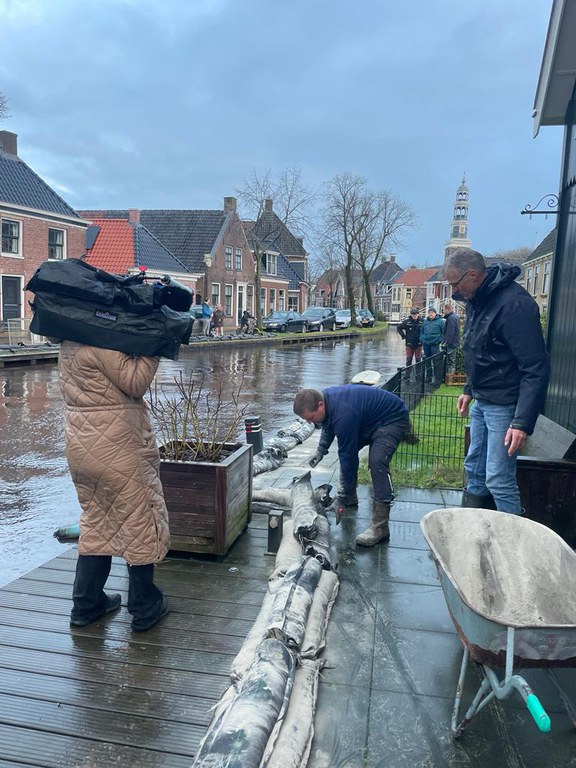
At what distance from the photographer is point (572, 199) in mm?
5062

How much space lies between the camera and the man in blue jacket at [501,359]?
335cm

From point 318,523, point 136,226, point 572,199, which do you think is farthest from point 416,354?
point 136,226

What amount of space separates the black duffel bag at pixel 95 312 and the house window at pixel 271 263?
4815cm

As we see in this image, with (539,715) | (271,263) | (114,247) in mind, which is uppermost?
(271,263)

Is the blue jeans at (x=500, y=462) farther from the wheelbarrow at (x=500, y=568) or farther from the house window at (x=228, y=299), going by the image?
the house window at (x=228, y=299)

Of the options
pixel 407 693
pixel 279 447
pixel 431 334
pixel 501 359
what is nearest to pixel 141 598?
pixel 407 693

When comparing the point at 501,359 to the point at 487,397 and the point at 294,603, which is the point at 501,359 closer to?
the point at 487,397

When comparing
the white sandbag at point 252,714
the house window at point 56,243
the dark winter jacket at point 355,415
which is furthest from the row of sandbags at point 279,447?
the house window at point 56,243

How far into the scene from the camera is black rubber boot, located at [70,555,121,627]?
3.13m

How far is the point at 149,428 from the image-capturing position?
317 cm

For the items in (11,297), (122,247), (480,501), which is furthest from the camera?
(122,247)

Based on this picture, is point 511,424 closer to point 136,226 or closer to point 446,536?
point 446,536

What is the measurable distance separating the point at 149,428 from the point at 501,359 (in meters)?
2.05

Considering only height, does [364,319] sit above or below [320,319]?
above
